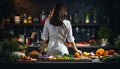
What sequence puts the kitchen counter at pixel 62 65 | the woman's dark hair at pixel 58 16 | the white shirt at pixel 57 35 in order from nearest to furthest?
the kitchen counter at pixel 62 65 < the woman's dark hair at pixel 58 16 < the white shirt at pixel 57 35

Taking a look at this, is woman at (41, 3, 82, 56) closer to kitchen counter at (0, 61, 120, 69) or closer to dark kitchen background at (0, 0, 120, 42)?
kitchen counter at (0, 61, 120, 69)

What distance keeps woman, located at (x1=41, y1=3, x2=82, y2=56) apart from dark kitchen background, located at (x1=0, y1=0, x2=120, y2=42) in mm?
2485

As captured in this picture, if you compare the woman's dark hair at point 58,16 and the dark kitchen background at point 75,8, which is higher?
the dark kitchen background at point 75,8

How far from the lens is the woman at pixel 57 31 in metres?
5.50

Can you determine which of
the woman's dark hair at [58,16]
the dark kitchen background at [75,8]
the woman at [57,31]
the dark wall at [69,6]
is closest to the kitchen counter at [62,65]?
the woman at [57,31]

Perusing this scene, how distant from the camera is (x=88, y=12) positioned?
324 inches

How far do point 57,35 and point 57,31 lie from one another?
10 cm

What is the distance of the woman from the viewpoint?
18.1 feet

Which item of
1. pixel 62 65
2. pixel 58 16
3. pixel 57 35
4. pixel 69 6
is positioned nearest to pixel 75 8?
pixel 69 6

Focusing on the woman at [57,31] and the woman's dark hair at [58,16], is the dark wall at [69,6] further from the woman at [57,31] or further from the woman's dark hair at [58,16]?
the woman's dark hair at [58,16]

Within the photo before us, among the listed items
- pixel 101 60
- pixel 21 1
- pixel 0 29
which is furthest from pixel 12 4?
pixel 101 60

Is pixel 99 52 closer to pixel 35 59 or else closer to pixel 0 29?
pixel 35 59

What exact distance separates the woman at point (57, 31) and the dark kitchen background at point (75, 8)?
8.15 ft

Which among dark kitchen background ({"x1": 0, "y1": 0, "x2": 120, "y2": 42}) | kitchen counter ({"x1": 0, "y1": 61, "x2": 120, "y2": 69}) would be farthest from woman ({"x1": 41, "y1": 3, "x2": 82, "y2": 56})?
dark kitchen background ({"x1": 0, "y1": 0, "x2": 120, "y2": 42})
